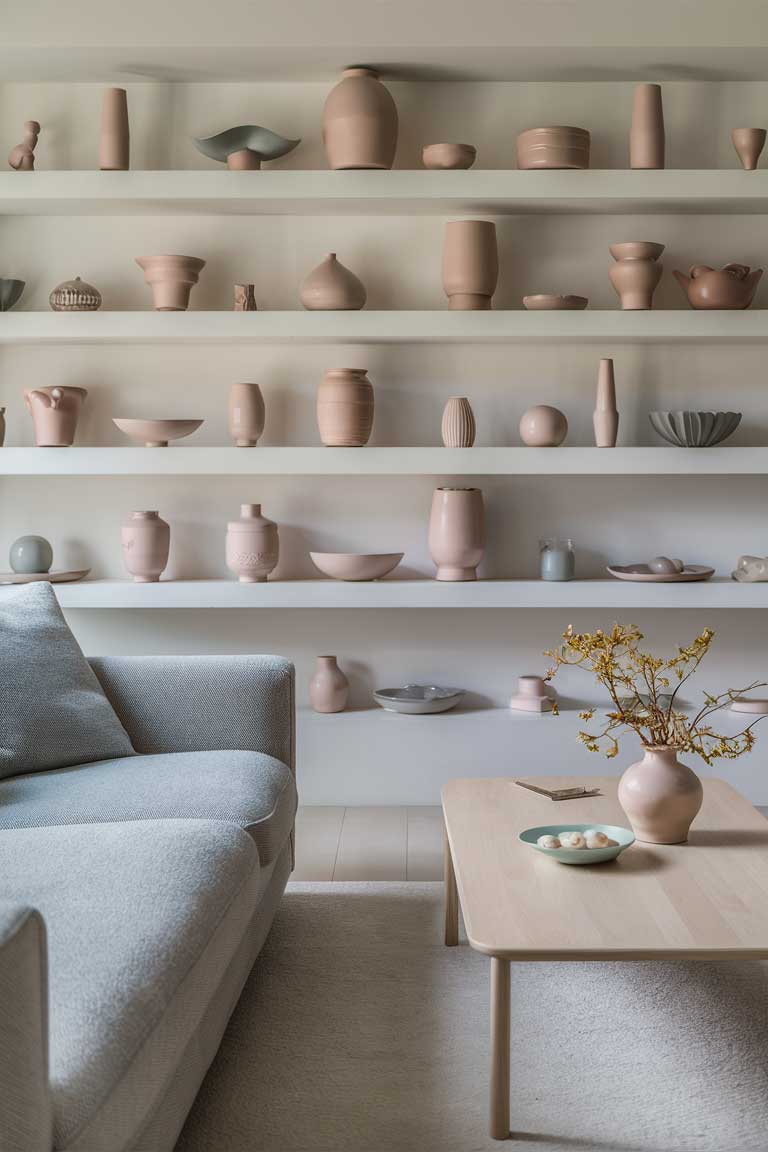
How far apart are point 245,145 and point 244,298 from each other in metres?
0.51

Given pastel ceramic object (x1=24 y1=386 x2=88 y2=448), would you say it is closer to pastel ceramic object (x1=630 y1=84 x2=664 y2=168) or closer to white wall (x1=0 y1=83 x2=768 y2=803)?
white wall (x1=0 y1=83 x2=768 y2=803)

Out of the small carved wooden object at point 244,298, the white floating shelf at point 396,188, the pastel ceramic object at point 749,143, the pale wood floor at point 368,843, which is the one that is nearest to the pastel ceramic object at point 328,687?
the pale wood floor at point 368,843

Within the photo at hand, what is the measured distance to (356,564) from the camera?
13.0 feet

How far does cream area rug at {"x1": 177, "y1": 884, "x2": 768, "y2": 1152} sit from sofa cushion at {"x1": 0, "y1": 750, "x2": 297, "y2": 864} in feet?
1.06

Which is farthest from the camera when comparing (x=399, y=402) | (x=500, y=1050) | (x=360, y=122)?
(x=399, y=402)

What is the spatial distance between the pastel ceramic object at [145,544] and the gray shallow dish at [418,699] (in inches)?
35.5

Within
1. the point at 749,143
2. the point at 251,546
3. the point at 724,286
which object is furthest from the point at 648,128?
the point at 251,546

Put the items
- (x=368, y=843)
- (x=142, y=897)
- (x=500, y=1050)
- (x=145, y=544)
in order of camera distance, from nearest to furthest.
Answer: (x=142, y=897)
(x=500, y=1050)
(x=368, y=843)
(x=145, y=544)

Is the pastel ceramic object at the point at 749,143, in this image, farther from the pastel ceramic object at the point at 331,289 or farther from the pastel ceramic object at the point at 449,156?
the pastel ceramic object at the point at 331,289

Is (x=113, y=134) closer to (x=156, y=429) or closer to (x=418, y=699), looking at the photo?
(x=156, y=429)

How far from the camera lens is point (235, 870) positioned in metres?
2.01

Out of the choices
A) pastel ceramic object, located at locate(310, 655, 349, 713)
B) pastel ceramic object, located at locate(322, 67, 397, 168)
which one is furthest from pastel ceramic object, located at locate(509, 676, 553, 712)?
pastel ceramic object, located at locate(322, 67, 397, 168)

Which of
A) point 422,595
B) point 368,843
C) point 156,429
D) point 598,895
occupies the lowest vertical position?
point 368,843

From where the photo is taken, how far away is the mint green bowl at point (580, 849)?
2.16 meters
